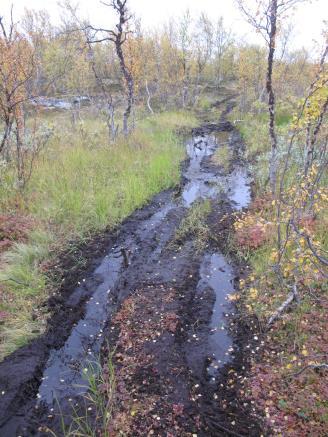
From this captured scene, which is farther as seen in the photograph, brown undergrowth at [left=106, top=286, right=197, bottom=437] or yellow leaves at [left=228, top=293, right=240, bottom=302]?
yellow leaves at [left=228, top=293, right=240, bottom=302]

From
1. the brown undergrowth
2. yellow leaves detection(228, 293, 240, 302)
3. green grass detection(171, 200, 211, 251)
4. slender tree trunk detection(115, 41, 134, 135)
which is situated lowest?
the brown undergrowth

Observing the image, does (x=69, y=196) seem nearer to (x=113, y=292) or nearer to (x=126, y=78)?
(x=113, y=292)

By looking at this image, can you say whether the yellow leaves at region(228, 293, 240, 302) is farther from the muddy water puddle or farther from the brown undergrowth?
the brown undergrowth

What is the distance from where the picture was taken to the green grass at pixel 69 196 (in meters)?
5.41

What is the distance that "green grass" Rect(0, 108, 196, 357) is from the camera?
17.7ft

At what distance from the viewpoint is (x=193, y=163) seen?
1413cm

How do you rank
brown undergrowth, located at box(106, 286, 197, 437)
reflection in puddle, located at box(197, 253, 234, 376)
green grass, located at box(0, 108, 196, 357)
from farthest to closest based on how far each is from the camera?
1. green grass, located at box(0, 108, 196, 357)
2. reflection in puddle, located at box(197, 253, 234, 376)
3. brown undergrowth, located at box(106, 286, 197, 437)

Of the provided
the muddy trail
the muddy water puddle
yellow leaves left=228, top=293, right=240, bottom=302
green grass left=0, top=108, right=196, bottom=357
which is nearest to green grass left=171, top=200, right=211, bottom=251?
the muddy trail

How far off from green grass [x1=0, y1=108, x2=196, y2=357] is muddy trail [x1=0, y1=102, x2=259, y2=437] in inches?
17.0

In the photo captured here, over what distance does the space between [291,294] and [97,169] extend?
740 cm

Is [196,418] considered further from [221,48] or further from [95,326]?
[221,48]

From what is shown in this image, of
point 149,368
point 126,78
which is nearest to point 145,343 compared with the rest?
point 149,368

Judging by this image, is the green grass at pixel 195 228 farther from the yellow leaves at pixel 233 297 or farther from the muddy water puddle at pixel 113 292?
the yellow leaves at pixel 233 297

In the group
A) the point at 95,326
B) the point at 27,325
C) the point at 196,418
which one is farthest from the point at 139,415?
the point at 27,325
